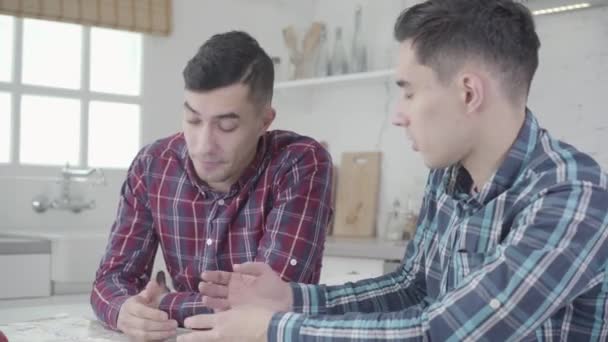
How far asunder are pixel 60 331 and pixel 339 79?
9.01 ft

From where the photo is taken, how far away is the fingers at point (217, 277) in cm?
138

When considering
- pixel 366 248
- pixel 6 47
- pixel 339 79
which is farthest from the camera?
pixel 339 79

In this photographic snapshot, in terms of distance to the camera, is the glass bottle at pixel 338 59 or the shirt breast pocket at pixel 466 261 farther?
the glass bottle at pixel 338 59

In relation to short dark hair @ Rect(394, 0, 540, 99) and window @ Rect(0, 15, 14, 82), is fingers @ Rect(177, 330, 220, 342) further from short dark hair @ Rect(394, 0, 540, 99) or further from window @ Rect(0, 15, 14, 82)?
window @ Rect(0, 15, 14, 82)

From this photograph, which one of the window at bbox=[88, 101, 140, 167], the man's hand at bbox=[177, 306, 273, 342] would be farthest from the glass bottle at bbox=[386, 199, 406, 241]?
the man's hand at bbox=[177, 306, 273, 342]

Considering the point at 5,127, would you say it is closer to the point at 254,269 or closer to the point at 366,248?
the point at 366,248

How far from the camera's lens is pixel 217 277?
4.53 feet

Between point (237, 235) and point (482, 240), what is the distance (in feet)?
2.48

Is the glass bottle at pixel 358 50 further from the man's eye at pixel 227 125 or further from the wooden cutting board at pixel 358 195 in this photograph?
the man's eye at pixel 227 125

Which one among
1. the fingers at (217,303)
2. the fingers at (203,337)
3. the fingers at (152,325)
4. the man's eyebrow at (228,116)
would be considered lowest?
the fingers at (152,325)

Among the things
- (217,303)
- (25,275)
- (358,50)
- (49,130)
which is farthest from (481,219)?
(358,50)

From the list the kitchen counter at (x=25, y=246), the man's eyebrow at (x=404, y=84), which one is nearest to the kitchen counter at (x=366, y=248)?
the kitchen counter at (x=25, y=246)

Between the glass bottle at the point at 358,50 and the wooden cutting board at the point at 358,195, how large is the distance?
457 mm

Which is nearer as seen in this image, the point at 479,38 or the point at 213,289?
the point at 479,38
